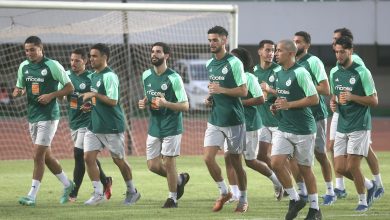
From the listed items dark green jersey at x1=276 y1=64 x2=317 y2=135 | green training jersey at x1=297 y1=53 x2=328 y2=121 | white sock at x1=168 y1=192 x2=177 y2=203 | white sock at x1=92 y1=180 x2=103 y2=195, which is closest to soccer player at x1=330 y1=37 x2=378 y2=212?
green training jersey at x1=297 y1=53 x2=328 y2=121

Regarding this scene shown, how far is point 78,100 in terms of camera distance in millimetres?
15500

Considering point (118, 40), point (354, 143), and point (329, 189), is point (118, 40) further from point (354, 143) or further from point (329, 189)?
point (354, 143)

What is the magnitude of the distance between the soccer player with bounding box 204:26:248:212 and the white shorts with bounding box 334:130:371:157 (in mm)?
1245

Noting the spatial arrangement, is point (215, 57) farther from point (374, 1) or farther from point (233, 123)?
point (374, 1)

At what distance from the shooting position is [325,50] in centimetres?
4225

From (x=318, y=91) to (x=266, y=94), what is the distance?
1.67m

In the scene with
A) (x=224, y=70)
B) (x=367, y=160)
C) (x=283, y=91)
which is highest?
(x=224, y=70)

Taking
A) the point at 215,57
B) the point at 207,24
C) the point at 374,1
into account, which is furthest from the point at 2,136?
the point at 374,1

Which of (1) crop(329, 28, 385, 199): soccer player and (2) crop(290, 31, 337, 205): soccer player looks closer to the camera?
(2) crop(290, 31, 337, 205): soccer player

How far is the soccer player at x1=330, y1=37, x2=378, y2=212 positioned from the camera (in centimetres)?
1352

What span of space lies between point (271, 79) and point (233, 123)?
183 cm

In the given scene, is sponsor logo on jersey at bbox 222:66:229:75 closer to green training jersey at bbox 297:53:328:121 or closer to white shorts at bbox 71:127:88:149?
green training jersey at bbox 297:53:328:121

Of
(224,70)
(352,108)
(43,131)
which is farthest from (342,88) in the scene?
(43,131)

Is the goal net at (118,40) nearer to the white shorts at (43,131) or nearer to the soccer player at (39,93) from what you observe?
the soccer player at (39,93)
